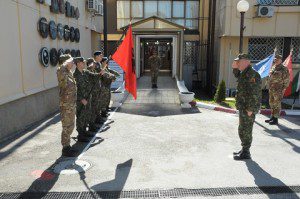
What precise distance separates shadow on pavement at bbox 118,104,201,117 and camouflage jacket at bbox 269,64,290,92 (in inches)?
113

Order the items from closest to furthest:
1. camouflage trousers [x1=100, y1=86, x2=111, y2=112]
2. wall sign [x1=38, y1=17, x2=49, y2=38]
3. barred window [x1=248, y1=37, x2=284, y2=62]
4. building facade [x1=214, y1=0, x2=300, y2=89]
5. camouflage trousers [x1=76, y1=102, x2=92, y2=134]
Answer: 1. camouflage trousers [x1=76, y1=102, x2=92, y2=134]
2. camouflage trousers [x1=100, y1=86, x2=111, y2=112]
3. wall sign [x1=38, y1=17, x2=49, y2=38]
4. building facade [x1=214, y1=0, x2=300, y2=89]
5. barred window [x1=248, y1=37, x2=284, y2=62]

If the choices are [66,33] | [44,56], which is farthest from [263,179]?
[66,33]

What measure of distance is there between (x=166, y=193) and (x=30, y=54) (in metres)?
6.41

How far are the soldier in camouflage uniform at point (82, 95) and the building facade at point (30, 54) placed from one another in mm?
1907

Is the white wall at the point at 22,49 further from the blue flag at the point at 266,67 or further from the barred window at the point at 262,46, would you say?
the barred window at the point at 262,46

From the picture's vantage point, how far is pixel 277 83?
8.92 m

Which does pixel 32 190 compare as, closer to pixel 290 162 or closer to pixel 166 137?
pixel 166 137

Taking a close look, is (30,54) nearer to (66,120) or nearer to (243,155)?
(66,120)

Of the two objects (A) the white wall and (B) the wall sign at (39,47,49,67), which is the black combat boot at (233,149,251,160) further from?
(B) the wall sign at (39,47,49,67)

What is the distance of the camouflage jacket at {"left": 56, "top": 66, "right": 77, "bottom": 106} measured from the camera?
19.5 ft

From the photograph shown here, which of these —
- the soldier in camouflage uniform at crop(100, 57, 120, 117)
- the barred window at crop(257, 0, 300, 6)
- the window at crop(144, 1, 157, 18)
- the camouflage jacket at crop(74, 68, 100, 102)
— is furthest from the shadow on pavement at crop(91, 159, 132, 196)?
the window at crop(144, 1, 157, 18)

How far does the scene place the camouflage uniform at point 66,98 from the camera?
19.6 ft

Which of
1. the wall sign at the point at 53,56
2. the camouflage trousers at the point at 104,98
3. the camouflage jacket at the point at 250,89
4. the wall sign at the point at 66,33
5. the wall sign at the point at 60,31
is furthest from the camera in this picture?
the wall sign at the point at 66,33

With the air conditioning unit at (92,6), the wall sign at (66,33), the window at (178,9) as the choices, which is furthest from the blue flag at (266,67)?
the window at (178,9)
